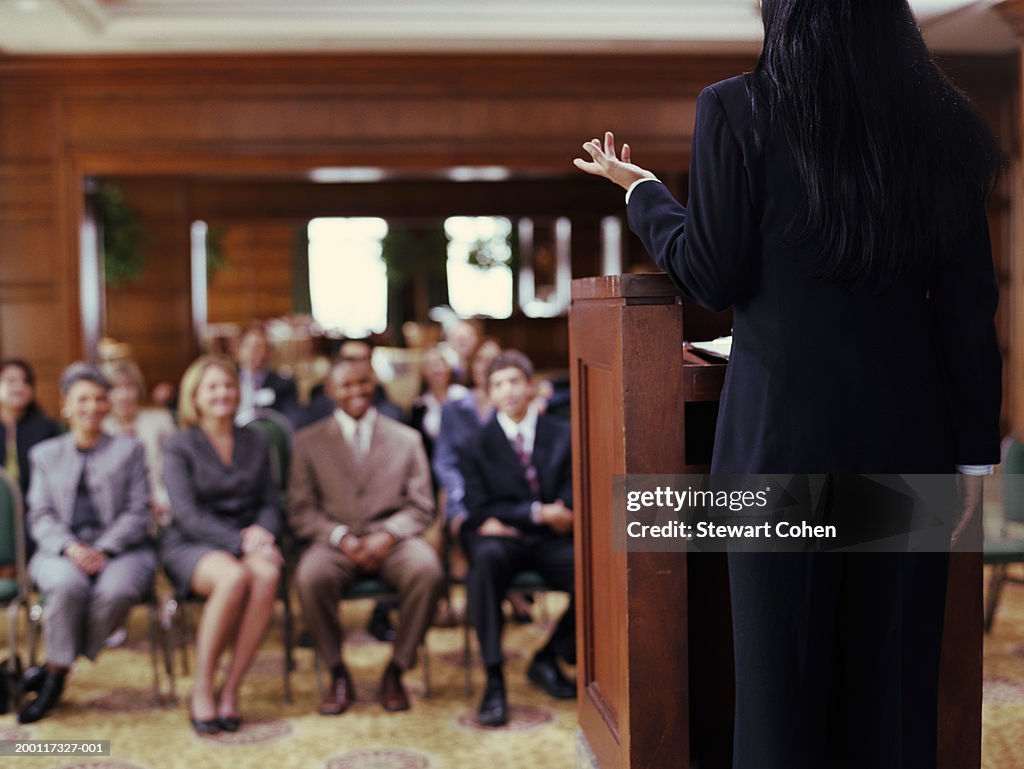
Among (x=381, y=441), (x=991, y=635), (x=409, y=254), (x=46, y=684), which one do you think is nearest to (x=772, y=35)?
(x=381, y=441)

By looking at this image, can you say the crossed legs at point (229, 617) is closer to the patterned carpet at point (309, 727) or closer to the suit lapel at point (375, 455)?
the patterned carpet at point (309, 727)

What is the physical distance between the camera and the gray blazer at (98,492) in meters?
4.36

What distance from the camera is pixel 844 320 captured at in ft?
5.52

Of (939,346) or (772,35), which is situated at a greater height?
(772,35)

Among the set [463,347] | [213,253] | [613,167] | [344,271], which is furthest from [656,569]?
[344,271]

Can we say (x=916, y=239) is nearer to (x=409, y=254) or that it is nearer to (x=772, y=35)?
(x=772, y=35)

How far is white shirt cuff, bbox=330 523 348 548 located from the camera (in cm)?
436

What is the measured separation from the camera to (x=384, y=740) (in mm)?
3781

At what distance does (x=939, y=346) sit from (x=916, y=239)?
0.21m

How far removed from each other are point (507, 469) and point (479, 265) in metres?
15.7

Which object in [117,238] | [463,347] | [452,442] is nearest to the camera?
[452,442]

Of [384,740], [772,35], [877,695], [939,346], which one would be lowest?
[384,740]

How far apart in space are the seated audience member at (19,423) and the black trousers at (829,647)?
4.21 m

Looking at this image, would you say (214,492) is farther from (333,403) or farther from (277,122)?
(277,122)
